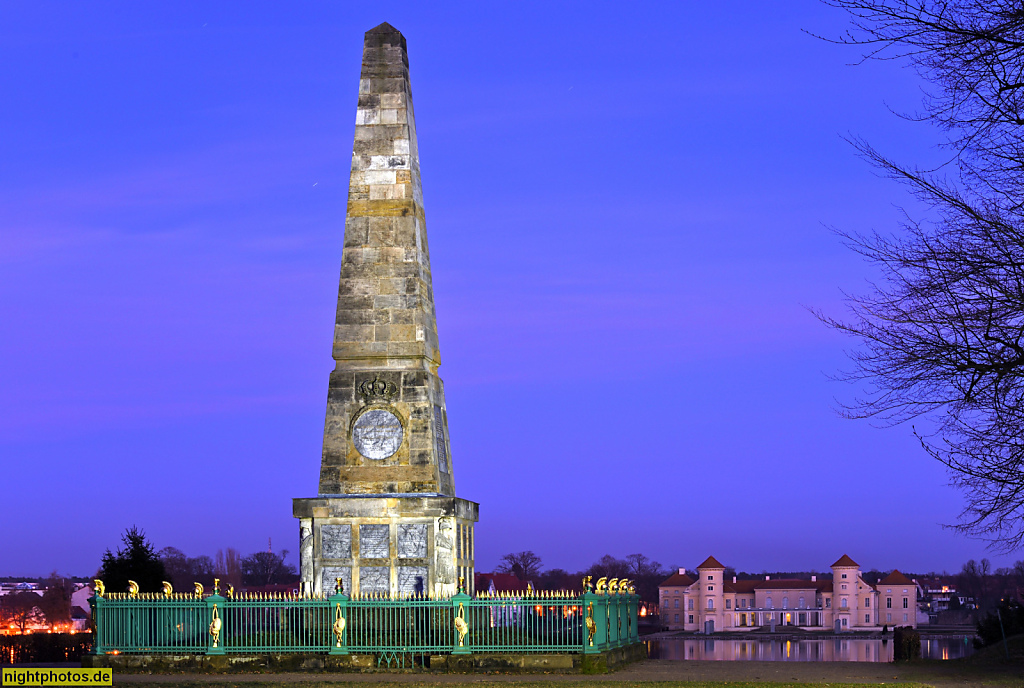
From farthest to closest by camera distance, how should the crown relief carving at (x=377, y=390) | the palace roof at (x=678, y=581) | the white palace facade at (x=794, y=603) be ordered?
the palace roof at (x=678, y=581), the white palace facade at (x=794, y=603), the crown relief carving at (x=377, y=390)

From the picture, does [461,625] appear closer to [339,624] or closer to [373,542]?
[339,624]

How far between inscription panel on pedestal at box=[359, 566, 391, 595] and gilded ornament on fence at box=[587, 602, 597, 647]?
4841 mm

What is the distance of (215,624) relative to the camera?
22047 mm

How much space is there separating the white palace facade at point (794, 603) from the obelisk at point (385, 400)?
5023 inches

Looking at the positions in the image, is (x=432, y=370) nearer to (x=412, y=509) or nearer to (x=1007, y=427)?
(x=412, y=509)

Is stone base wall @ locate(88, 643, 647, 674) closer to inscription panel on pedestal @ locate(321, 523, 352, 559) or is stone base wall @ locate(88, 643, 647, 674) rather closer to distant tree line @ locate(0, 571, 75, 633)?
inscription panel on pedestal @ locate(321, 523, 352, 559)

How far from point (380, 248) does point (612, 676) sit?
10.4m

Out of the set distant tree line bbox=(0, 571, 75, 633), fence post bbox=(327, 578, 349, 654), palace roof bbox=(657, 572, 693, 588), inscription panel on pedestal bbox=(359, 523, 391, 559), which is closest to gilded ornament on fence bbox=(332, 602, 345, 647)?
fence post bbox=(327, 578, 349, 654)

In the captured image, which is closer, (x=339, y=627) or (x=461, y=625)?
(x=461, y=625)

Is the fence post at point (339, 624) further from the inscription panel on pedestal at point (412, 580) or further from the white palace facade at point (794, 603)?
the white palace facade at point (794, 603)

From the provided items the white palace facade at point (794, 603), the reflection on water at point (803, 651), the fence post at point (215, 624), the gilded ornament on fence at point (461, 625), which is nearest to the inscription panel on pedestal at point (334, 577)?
the fence post at point (215, 624)

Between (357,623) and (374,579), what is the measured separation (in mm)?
1268

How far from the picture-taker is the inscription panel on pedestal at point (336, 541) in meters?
24.6

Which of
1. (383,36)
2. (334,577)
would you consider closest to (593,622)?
(334,577)
